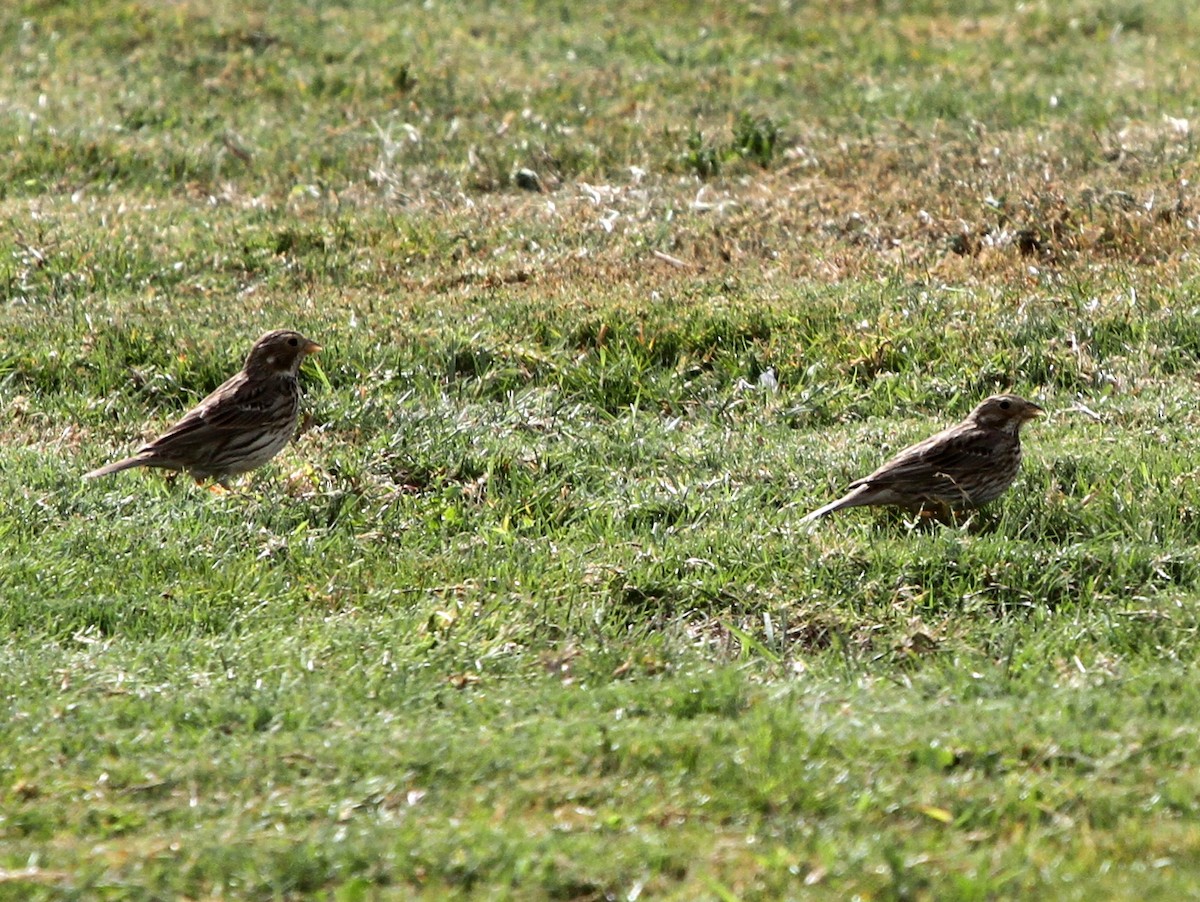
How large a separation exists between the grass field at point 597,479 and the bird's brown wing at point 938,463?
0.79 feet

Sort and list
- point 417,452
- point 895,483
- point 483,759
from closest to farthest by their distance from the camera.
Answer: point 483,759 → point 895,483 → point 417,452

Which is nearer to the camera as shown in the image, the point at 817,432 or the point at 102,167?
the point at 817,432

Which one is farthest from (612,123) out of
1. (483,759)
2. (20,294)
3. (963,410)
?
(483,759)

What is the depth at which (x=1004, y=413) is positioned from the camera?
9.20 metres

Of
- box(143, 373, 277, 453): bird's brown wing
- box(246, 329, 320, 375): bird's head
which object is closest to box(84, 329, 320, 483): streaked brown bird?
box(143, 373, 277, 453): bird's brown wing

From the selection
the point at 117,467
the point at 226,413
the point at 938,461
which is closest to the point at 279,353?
the point at 226,413

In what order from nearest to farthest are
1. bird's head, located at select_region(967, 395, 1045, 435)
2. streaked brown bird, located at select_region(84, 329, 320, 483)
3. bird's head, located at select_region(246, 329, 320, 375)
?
1. bird's head, located at select_region(967, 395, 1045, 435)
2. streaked brown bird, located at select_region(84, 329, 320, 483)
3. bird's head, located at select_region(246, 329, 320, 375)

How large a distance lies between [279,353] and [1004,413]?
4067 mm

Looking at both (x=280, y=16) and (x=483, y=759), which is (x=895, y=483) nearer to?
(x=483, y=759)

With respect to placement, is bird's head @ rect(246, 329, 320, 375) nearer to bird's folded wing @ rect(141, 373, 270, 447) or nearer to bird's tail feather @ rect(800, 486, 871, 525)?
bird's folded wing @ rect(141, 373, 270, 447)

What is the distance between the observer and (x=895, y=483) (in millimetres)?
8648

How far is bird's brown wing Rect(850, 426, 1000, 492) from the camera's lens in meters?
8.65

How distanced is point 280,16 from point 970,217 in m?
9.74

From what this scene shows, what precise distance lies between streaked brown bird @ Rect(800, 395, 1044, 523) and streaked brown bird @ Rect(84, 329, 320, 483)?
299 cm
